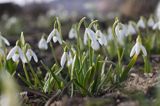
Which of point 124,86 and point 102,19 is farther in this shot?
point 102,19

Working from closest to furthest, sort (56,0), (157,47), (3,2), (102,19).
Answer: (157,47) < (102,19) < (3,2) < (56,0)

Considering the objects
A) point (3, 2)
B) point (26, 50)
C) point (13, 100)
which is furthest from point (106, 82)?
point (3, 2)

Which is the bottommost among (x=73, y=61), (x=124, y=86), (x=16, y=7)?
(x=124, y=86)

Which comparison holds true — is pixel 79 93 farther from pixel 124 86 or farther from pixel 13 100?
pixel 13 100

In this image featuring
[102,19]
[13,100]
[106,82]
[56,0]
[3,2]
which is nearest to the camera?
[13,100]

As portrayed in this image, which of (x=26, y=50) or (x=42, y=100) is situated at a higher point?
(x=26, y=50)

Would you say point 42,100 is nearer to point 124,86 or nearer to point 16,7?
point 124,86

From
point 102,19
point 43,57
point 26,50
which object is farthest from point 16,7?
point 26,50
